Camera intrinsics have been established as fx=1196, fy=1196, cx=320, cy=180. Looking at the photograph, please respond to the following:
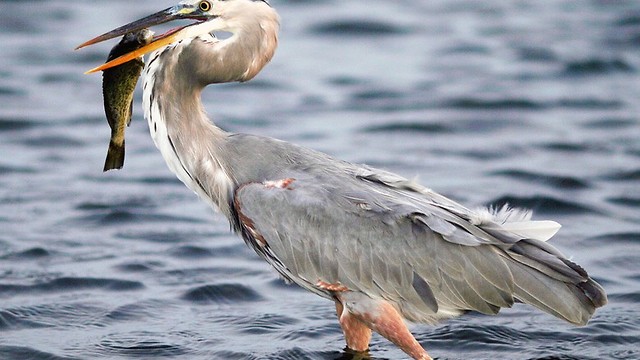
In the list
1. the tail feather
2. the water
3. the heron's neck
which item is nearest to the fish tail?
the heron's neck

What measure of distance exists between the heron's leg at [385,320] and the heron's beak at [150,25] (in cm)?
187

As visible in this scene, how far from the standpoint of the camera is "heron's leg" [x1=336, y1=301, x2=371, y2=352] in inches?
289

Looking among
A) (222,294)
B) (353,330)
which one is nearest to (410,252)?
(353,330)

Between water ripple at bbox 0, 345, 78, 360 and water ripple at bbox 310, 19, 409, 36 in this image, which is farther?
water ripple at bbox 310, 19, 409, 36

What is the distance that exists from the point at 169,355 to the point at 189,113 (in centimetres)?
165

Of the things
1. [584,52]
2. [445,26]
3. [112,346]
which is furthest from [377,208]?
[445,26]

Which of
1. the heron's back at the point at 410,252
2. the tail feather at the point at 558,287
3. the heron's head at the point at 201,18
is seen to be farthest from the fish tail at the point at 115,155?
the tail feather at the point at 558,287

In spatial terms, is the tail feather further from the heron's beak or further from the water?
the heron's beak

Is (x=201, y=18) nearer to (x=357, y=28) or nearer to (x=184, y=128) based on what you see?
(x=184, y=128)

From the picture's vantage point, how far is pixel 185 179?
25.0 feet

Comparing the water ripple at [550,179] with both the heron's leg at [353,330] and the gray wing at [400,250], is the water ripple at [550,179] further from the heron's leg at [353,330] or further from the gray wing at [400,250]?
the gray wing at [400,250]

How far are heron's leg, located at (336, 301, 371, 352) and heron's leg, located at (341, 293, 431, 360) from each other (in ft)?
0.40

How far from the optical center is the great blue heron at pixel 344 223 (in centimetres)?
698

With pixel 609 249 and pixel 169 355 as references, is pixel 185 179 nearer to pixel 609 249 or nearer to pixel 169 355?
pixel 169 355
